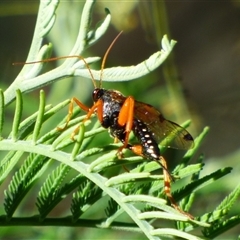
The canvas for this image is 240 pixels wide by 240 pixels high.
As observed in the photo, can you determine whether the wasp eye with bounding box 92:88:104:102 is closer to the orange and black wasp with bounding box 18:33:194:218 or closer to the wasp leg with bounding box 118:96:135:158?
the orange and black wasp with bounding box 18:33:194:218

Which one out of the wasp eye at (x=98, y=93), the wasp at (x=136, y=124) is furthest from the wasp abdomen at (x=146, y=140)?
the wasp eye at (x=98, y=93)

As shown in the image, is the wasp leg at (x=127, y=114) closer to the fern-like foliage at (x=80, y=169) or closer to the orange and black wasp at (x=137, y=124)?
the orange and black wasp at (x=137, y=124)

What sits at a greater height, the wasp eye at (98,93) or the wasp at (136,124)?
the wasp eye at (98,93)

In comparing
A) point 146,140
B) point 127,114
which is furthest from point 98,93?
point 146,140

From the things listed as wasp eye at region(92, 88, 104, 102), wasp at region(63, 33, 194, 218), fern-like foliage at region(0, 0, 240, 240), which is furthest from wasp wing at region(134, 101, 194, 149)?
fern-like foliage at region(0, 0, 240, 240)

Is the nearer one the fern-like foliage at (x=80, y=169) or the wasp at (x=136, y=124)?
the fern-like foliage at (x=80, y=169)

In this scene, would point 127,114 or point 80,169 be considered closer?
point 80,169

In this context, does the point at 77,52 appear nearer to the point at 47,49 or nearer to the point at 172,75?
the point at 47,49

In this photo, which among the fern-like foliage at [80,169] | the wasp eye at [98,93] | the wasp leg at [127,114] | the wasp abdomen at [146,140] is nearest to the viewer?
the fern-like foliage at [80,169]

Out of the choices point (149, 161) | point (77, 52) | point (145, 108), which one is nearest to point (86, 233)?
point (145, 108)

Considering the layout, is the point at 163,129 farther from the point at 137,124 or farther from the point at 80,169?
the point at 80,169
